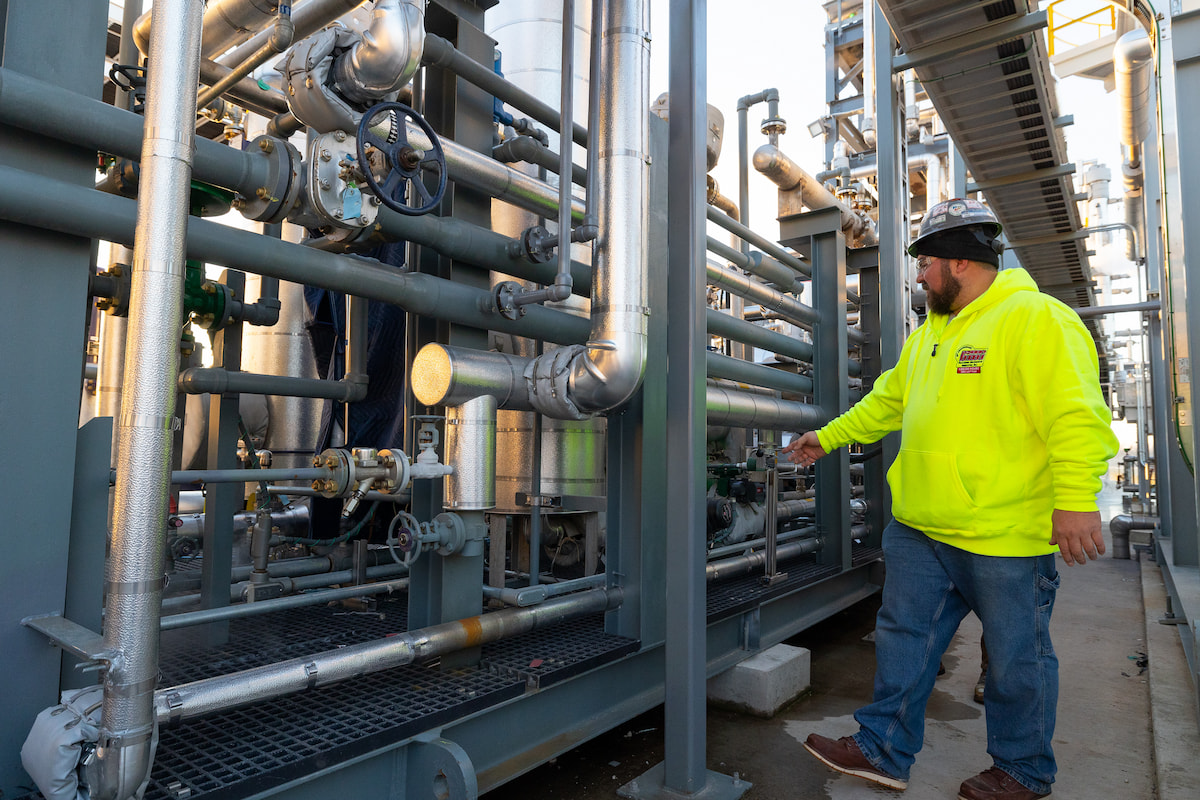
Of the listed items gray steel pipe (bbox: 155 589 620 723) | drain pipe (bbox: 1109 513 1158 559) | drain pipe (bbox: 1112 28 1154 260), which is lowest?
drain pipe (bbox: 1109 513 1158 559)

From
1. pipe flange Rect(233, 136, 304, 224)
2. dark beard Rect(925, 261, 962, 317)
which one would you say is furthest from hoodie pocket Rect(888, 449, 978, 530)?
pipe flange Rect(233, 136, 304, 224)

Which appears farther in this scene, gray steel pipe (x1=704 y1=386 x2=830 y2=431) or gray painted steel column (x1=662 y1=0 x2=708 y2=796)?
gray steel pipe (x1=704 y1=386 x2=830 y2=431)

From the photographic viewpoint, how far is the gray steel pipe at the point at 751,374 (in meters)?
3.16

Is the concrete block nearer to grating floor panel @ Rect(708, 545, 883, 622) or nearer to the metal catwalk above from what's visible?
grating floor panel @ Rect(708, 545, 883, 622)

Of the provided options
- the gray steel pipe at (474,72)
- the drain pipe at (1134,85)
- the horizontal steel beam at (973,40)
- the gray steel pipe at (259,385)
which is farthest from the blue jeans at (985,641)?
the drain pipe at (1134,85)

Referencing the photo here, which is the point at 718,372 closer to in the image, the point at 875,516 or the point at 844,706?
the point at 844,706

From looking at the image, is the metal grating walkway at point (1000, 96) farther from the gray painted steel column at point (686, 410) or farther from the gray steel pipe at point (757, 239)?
the gray painted steel column at point (686, 410)

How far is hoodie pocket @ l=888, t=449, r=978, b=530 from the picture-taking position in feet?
6.40

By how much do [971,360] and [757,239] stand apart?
5.99 ft

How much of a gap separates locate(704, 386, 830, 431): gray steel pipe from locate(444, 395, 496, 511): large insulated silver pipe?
122cm

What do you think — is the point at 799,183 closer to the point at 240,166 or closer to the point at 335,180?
the point at 335,180

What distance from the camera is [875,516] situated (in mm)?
4555

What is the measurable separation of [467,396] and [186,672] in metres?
1.01

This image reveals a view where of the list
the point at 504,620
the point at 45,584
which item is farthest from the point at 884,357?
the point at 45,584
